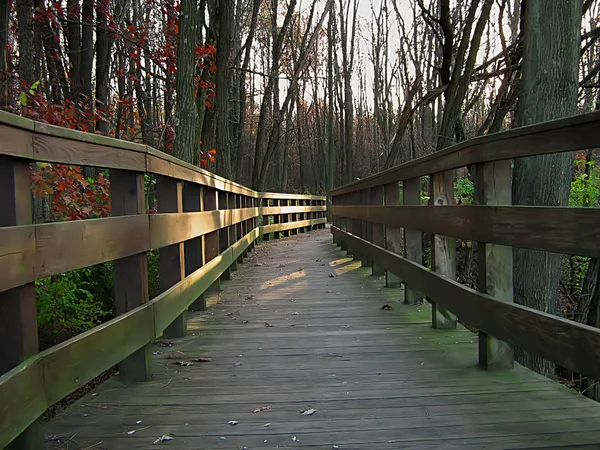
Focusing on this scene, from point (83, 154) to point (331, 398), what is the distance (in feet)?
5.15

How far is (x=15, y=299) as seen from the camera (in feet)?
5.27

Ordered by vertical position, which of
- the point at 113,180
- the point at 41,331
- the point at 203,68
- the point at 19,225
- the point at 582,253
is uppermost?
the point at 203,68

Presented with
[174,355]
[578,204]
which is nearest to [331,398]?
[174,355]

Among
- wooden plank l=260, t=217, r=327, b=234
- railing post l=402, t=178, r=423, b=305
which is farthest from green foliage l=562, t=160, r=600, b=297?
wooden plank l=260, t=217, r=327, b=234

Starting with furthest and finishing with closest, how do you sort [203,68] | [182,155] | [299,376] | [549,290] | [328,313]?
[203,68], [182,155], [328,313], [549,290], [299,376]

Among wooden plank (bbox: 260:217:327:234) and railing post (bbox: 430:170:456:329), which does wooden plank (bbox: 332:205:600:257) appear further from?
wooden plank (bbox: 260:217:327:234)

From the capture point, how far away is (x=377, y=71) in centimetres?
2845

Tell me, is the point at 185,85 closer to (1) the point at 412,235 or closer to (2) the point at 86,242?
(1) the point at 412,235

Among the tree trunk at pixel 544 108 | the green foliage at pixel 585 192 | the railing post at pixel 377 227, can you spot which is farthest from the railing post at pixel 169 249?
the green foliage at pixel 585 192

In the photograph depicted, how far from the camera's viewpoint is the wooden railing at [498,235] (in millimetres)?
1844

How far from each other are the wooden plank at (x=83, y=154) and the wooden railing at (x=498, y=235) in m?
1.72

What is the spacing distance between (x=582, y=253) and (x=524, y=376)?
1.12 metres

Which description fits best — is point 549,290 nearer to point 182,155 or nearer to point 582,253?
point 582,253

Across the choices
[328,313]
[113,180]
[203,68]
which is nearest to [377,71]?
[203,68]
